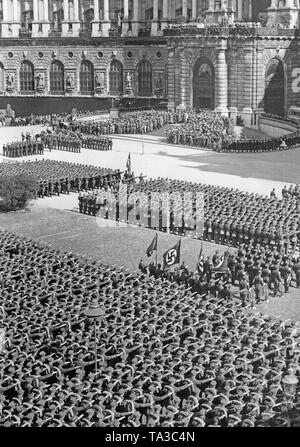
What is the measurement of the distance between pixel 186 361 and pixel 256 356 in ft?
6.01

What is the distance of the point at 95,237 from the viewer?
35.8 m

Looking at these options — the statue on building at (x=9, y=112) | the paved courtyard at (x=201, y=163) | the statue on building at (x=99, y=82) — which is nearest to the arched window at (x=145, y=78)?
the statue on building at (x=99, y=82)

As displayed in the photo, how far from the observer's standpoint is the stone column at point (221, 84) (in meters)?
73.1

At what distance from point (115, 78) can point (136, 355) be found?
2884 inches

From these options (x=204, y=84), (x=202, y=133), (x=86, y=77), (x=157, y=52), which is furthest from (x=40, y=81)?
(x=202, y=133)

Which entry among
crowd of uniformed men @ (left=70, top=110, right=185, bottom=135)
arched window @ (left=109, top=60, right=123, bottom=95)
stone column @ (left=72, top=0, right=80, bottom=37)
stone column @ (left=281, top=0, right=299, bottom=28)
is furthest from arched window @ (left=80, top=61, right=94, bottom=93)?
stone column @ (left=281, top=0, right=299, bottom=28)

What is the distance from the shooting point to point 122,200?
39.3 m

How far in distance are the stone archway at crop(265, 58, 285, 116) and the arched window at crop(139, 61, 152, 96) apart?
58.1 ft

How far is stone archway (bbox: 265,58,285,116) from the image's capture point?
7388 centimetres

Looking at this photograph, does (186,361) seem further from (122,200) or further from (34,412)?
(122,200)

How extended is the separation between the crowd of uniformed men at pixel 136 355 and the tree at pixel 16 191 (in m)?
13.8

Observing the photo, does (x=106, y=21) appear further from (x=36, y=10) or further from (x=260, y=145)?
(x=260, y=145)

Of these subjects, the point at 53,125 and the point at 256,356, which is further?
the point at 53,125
